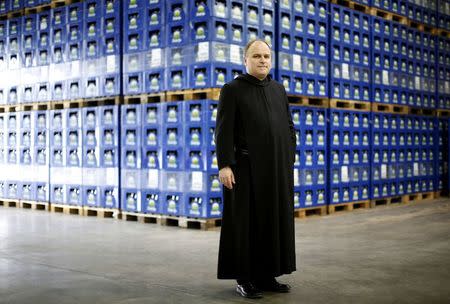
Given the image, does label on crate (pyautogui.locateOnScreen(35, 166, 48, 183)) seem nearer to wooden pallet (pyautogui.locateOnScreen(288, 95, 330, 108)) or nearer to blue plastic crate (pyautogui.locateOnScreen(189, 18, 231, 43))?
blue plastic crate (pyautogui.locateOnScreen(189, 18, 231, 43))

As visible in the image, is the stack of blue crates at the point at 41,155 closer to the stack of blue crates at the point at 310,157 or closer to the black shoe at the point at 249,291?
the stack of blue crates at the point at 310,157

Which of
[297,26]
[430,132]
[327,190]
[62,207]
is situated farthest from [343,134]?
[62,207]

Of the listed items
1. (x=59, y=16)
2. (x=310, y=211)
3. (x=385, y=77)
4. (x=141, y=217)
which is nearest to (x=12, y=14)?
(x=59, y=16)

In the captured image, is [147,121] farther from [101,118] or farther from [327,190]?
[327,190]

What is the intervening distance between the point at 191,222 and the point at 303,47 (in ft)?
11.1

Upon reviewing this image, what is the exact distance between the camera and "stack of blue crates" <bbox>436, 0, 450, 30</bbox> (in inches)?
534

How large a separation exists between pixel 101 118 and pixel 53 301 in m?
5.49

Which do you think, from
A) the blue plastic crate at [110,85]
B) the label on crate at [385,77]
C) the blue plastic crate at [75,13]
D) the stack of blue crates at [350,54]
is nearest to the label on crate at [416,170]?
the label on crate at [385,77]

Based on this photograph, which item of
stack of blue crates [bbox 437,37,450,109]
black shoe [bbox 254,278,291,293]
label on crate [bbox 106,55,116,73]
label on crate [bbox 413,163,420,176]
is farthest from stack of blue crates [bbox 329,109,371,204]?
black shoe [bbox 254,278,291,293]

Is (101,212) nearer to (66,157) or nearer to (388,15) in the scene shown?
(66,157)

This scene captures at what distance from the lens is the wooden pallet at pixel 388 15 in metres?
11.6

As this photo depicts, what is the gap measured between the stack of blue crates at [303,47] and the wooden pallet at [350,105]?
12.3 inches

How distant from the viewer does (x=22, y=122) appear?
11.3 meters

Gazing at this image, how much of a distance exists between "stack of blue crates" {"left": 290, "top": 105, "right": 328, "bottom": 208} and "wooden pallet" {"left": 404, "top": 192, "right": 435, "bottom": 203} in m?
2.85
